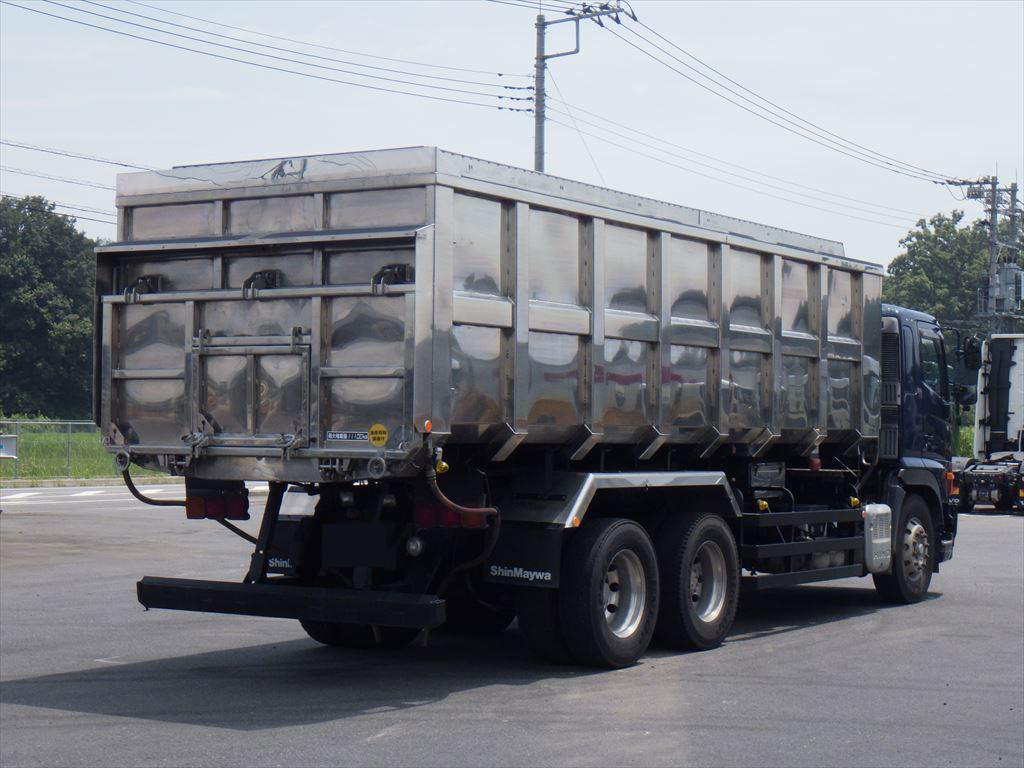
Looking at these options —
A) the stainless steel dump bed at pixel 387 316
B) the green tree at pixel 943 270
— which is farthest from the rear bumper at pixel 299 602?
the green tree at pixel 943 270

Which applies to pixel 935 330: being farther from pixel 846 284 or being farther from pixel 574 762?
pixel 574 762

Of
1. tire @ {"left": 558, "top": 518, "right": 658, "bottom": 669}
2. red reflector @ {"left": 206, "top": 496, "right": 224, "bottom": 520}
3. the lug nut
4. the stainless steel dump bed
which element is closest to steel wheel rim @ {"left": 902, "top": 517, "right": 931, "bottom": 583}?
the stainless steel dump bed

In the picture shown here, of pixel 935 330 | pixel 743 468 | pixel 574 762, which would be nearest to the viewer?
pixel 574 762

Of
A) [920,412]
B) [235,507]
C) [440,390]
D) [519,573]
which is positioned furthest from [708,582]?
[920,412]

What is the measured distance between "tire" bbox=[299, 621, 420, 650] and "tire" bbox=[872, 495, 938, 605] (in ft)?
16.4

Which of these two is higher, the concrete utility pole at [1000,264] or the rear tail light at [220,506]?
the concrete utility pole at [1000,264]

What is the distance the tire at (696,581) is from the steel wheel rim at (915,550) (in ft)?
10.3

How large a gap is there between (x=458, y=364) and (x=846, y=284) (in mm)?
5489

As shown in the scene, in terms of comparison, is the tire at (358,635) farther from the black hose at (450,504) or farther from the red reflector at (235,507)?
the black hose at (450,504)

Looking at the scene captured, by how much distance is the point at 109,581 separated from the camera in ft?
49.8

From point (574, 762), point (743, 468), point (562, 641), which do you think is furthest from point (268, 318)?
point (743, 468)

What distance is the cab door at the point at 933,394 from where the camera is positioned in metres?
14.1

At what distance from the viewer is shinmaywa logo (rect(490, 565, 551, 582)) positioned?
912 centimetres

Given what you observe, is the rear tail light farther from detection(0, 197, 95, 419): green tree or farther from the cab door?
detection(0, 197, 95, 419): green tree
